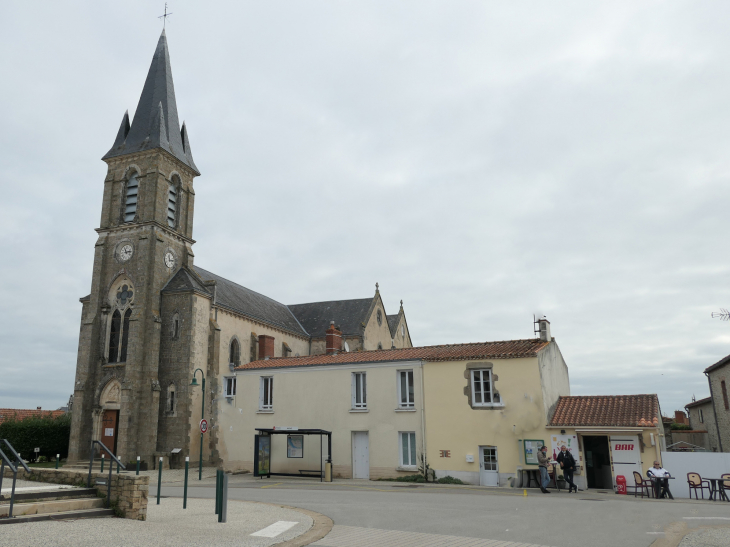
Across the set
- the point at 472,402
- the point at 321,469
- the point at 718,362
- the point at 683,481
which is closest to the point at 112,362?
the point at 321,469

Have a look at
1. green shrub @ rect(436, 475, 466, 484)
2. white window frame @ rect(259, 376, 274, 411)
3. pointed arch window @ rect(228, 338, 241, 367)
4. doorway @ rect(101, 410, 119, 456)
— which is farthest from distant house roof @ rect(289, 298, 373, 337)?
green shrub @ rect(436, 475, 466, 484)

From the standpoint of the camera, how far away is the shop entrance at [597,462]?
74.8ft

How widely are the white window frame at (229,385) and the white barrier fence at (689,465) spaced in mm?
19111

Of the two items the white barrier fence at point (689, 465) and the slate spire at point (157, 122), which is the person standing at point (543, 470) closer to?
the white barrier fence at point (689, 465)

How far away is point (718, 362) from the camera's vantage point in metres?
29.0

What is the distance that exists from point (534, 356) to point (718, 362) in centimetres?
1392

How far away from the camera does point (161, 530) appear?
10188mm

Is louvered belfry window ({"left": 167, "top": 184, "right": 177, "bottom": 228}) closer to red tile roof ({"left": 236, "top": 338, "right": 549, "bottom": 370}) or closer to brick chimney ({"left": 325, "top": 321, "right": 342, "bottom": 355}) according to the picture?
red tile roof ({"left": 236, "top": 338, "right": 549, "bottom": 370})

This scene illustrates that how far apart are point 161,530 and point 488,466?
14.7m

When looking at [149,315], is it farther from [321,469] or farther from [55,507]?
[55,507]

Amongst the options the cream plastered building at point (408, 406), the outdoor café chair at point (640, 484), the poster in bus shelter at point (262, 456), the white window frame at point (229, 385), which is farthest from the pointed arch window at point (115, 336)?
the outdoor café chair at point (640, 484)

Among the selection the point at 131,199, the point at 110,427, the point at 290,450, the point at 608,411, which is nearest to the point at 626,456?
the point at 608,411

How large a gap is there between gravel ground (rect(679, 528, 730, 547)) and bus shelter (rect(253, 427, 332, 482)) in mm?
14963

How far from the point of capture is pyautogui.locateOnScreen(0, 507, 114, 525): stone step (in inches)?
390
